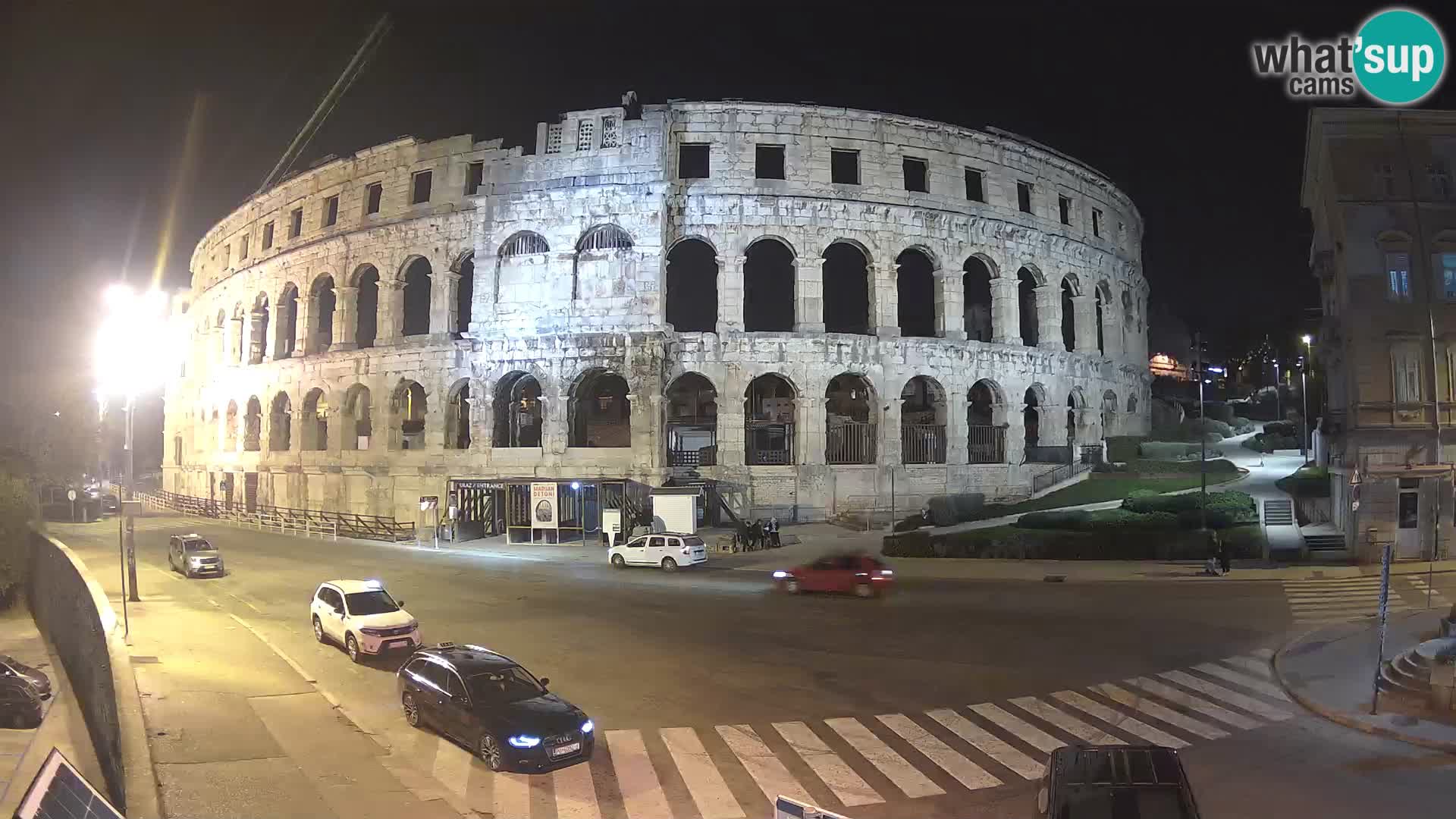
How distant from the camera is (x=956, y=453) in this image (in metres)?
44.2

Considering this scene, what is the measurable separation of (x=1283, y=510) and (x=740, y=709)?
32.7 meters

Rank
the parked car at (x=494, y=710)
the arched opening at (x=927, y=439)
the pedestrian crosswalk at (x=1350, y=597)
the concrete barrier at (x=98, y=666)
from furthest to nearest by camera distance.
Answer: the arched opening at (x=927, y=439), the pedestrian crosswalk at (x=1350, y=597), the parked car at (x=494, y=710), the concrete barrier at (x=98, y=666)

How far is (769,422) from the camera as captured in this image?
4444 centimetres

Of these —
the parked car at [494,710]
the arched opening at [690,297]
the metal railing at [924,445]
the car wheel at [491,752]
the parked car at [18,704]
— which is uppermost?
the arched opening at [690,297]

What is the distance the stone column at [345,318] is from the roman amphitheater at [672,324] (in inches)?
5.3

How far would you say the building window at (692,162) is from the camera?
4441 cm

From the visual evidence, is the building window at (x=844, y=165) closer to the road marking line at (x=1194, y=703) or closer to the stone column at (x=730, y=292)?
the stone column at (x=730, y=292)

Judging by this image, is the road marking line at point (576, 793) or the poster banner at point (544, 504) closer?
the road marking line at point (576, 793)

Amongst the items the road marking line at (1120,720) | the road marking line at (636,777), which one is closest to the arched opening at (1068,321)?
the road marking line at (1120,720)

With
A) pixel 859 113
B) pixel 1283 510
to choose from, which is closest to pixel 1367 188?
pixel 1283 510

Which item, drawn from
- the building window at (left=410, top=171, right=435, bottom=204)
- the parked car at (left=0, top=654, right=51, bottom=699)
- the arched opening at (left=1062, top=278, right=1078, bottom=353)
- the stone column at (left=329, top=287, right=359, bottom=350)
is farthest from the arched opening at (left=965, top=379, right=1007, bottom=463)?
the parked car at (left=0, top=654, right=51, bottom=699)

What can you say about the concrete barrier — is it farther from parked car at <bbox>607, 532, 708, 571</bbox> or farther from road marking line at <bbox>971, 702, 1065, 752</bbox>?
parked car at <bbox>607, 532, 708, 571</bbox>

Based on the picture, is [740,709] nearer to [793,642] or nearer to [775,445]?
[793,642]

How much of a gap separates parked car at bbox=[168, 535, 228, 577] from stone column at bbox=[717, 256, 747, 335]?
77.9 ft
